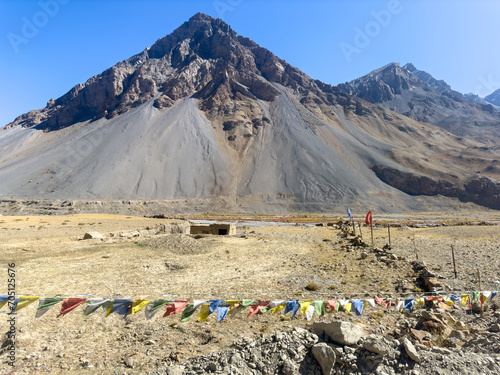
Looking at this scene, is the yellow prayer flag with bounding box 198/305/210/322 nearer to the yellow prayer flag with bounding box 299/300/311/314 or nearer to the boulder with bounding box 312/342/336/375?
the yellow prayer flag with bounding box 299/300/311/314

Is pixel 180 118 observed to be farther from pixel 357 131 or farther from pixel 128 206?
pixel 357 131

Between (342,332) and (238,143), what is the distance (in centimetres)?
9357

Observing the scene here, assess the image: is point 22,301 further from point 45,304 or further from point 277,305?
point 277,305

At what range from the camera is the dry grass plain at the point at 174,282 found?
6434mm

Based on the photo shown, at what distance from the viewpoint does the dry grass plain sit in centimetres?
643

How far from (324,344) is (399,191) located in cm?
8535

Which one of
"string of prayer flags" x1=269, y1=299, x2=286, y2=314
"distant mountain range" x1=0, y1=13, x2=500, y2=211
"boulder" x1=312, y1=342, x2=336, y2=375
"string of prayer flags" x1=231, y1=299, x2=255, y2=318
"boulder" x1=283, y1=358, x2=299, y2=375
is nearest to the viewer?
"boulder" x1=283, y1=358, x2=299, y2=375

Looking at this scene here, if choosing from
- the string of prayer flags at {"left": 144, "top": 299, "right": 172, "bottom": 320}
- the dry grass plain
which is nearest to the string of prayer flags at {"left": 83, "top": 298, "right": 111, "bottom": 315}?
the string of prayer flags at {"left": 144, "top": 299, "right": 172, "bottom": 320}

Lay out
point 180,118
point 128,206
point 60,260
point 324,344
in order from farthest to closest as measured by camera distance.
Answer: point 180,118
point 128,206
point 60,260
point 324,344

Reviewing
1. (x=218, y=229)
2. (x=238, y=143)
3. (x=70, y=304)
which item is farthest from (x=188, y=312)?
(x=238, y=143)

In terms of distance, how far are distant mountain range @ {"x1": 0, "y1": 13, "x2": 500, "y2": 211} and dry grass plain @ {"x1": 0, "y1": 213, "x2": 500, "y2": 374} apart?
50.9m

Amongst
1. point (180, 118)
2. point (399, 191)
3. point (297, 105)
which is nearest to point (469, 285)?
point (399, 191)

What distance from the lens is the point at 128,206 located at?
203 ft

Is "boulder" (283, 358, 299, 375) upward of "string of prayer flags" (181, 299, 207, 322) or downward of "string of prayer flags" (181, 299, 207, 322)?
downward
